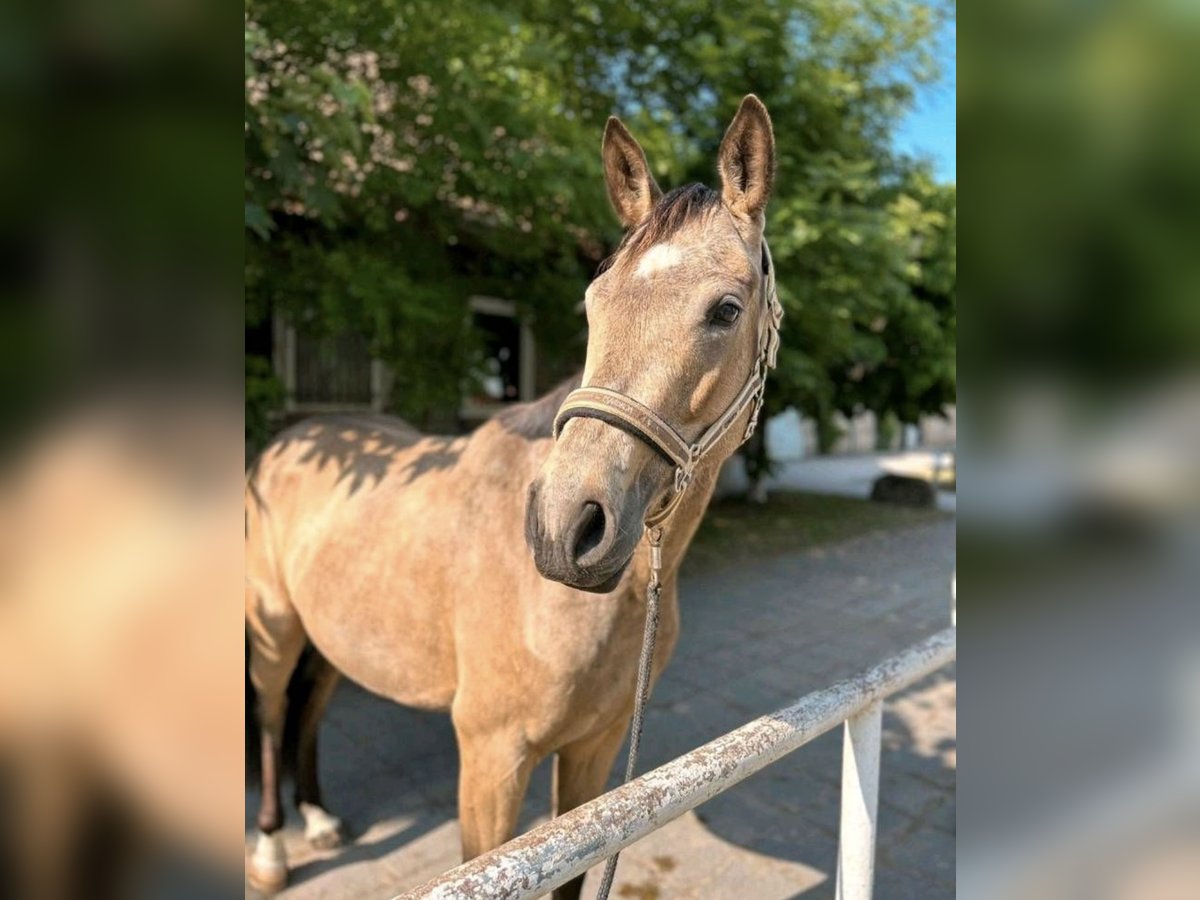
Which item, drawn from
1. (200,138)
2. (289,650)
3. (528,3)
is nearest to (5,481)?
(200,138)

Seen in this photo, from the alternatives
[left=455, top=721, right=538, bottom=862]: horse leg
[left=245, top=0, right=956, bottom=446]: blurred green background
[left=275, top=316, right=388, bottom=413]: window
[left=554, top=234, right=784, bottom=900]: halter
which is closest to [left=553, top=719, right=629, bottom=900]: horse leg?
[left=455, top=721, right=538, bottom=862]: horse leg

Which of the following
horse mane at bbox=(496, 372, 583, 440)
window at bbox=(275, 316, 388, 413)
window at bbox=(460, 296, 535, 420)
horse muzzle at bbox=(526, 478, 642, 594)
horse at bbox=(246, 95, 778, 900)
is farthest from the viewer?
window at bbox=(460, 296, 535, 420)

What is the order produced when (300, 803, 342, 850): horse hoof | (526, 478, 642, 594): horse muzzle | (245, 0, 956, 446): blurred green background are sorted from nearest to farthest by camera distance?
(526, 478, 642, 594): horse muzzle
(300, 803, 342, 850): horse hoof
(245, 0, 956, 446): blurred green background

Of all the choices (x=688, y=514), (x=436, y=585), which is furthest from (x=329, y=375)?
(x=688, y=514)

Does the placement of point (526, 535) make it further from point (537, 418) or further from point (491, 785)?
point (491, 785)

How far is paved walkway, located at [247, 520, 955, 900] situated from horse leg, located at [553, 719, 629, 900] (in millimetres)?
674

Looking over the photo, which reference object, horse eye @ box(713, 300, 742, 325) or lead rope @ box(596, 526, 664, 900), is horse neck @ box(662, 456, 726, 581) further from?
horse eye @ box(713, 300, 742, 325)

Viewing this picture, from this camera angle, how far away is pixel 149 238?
467 millimetres

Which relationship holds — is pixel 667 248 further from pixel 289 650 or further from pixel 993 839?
pixel 289 650

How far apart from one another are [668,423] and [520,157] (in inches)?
132

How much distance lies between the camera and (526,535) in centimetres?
121

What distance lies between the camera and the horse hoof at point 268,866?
8.75 ft

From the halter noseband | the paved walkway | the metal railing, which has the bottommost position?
the paved walkway

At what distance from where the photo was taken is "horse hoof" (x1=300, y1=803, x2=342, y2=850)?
9.45 ft
